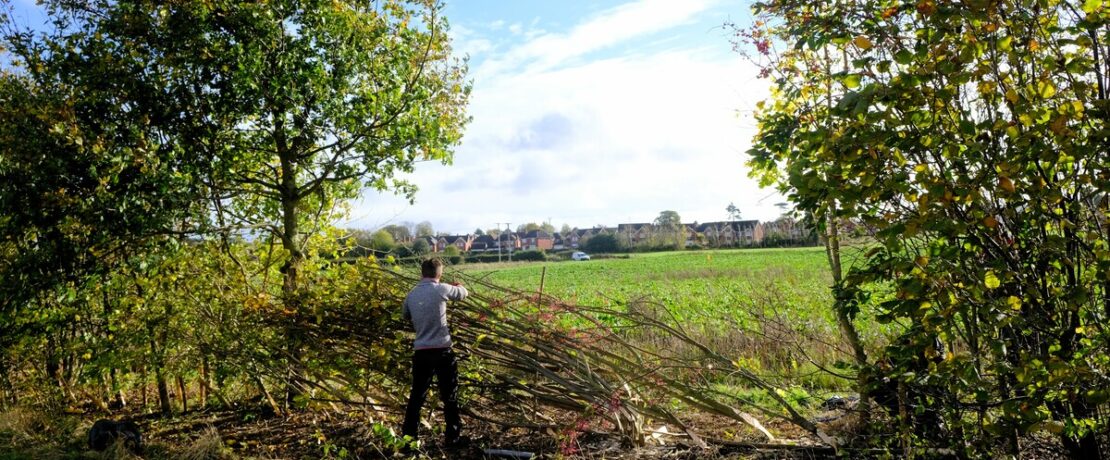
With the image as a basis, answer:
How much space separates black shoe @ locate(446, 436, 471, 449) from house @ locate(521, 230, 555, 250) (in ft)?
256

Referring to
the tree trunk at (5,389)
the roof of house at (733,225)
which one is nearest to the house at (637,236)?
the roof of house at (733,225)

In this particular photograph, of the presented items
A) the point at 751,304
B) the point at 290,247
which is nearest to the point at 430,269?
the point at 290,247

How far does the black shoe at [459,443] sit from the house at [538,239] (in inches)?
3067

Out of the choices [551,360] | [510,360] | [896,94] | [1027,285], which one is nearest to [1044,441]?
[1027,285]

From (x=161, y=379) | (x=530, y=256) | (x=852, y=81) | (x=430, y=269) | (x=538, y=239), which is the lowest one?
(x=161, y=379)

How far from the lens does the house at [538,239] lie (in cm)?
8675

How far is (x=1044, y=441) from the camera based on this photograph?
4.98 meters

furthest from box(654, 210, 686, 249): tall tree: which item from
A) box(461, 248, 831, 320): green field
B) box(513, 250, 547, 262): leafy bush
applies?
box(461, 248, 831, 320): green field

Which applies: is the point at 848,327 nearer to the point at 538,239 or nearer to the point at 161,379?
the point at 161,379

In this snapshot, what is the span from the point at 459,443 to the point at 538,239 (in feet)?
273

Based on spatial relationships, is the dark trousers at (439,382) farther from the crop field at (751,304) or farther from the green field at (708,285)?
the green field at (708,285)

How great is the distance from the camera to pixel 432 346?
6.10 m

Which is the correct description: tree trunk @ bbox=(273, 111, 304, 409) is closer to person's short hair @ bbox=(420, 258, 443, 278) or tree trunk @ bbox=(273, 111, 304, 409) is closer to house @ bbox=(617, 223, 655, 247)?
person's short hair @ bbox=(420, 258, 443, 278)

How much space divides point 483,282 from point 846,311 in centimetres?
374
